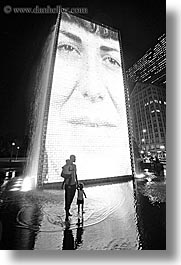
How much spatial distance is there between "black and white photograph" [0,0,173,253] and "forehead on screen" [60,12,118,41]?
0.10 ft

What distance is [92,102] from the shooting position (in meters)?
4.79

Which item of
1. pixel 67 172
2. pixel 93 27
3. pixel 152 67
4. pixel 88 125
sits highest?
pixel 93 27

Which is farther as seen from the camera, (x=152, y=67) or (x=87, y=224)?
(x=152, y=67)

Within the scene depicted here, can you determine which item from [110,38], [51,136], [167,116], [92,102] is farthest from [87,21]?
[167,116]

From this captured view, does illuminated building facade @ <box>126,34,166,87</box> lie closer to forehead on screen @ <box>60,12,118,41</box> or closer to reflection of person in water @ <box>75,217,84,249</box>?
forehead on screen @ <box>60,12,118,41</box>

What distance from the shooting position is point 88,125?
4.64m

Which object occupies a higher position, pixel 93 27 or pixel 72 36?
pixel 93 27

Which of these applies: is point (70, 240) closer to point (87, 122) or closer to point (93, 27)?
point (87, 122)

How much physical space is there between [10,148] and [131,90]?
8.48 meters

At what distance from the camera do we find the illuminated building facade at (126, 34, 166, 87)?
3.47 meters

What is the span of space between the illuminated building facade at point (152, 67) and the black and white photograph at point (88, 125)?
23 mm

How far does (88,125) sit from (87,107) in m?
0.50
